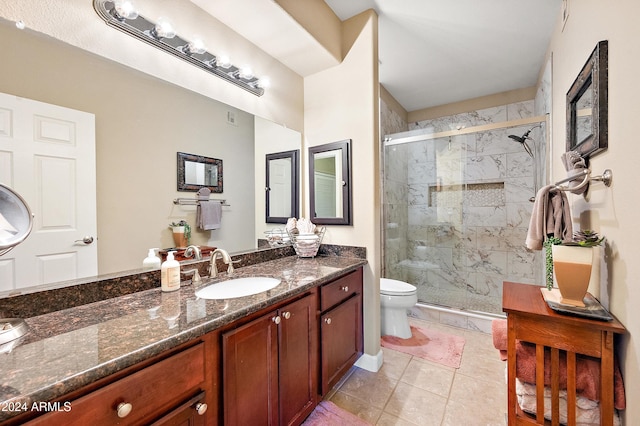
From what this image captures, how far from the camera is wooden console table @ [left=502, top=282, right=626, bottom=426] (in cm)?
101

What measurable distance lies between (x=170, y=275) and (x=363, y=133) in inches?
59.8

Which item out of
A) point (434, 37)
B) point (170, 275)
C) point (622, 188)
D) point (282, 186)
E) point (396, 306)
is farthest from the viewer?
point (396, 306)

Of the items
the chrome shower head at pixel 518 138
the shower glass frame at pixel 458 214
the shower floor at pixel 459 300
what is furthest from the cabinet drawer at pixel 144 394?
the chrome shower head at pixel 518 138

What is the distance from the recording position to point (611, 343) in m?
1.01

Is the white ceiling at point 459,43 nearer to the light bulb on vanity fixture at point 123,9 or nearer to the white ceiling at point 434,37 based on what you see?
the white ceiling at point 434,37

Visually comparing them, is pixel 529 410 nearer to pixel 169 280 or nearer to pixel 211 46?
pixel 169 280

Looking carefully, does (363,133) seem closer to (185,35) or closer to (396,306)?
(185,35)

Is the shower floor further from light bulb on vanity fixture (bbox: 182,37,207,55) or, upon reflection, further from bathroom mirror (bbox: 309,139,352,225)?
light bulb on vanity fixture (bbox: 182,37,207,55)

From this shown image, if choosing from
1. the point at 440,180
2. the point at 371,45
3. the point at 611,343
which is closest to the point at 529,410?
the point at 611,343

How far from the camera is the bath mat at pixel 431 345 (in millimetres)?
2102

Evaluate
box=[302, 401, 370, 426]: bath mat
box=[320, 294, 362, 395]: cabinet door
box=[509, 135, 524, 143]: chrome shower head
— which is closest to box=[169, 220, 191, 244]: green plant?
box=[320, 294, 362, 395]: cabinet door

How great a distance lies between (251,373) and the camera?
107cm

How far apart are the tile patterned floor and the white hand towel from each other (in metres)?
1.29

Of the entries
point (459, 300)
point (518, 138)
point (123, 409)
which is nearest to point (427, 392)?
point (459, 300)
